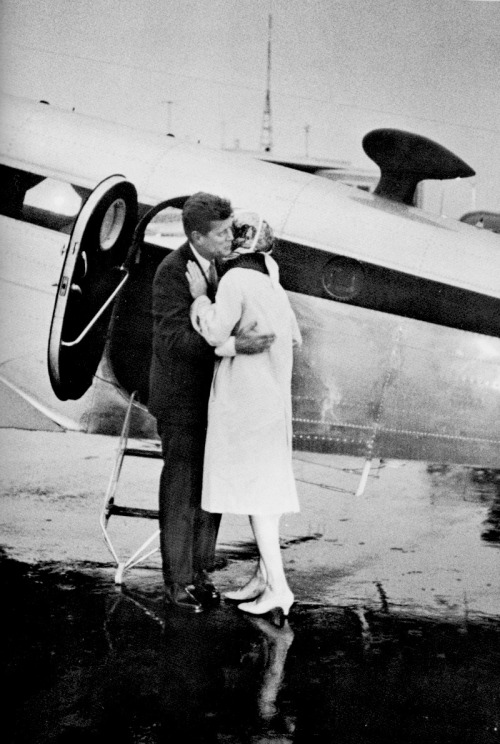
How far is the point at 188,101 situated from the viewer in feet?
12.0

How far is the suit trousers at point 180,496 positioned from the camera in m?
2.99

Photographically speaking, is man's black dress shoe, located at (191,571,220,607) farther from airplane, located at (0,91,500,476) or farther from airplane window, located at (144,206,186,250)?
airplane window, located at (144,206,186,250)

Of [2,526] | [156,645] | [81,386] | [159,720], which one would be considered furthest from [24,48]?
[159,720]

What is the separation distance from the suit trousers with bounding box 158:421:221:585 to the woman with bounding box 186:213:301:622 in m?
0.09

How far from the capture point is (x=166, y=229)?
11.7 ft

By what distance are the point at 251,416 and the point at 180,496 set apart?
43cm

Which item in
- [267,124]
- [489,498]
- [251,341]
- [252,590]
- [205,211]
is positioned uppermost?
[267,124]

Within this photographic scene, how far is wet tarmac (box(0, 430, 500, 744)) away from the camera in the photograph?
2164mm

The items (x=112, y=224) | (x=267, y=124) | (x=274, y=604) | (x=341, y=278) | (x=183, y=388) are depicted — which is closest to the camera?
(x=274, y=604)

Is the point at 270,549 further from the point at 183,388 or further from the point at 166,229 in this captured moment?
the point at 166,229

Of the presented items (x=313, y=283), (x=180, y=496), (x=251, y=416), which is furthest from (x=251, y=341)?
(x=313, y=283)

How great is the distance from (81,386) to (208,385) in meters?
0.81

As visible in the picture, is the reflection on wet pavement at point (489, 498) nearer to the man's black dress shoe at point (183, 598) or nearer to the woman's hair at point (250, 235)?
the man's black dress shoe at point (183, 598)

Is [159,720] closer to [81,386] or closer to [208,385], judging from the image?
[208,385]
